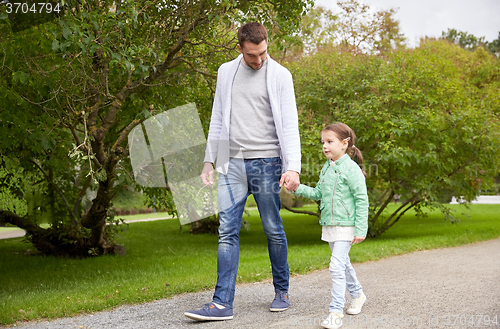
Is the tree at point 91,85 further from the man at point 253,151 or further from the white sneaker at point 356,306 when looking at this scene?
the white sneaker at point 356,306

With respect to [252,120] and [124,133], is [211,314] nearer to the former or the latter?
[252,120]

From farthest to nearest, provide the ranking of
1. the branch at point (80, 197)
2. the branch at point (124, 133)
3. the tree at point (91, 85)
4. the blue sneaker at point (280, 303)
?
the branch at point (80, 197), the branch at point (124, 133), the tree at point (91, 85), the blue sneaker at point (280, 303)

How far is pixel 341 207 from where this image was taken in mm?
3357

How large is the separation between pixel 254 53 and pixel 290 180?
98 cm

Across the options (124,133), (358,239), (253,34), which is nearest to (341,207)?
(358,239)

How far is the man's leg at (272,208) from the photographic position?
11.5ft

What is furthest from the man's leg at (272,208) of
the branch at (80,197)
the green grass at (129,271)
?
the branch at (80,197)

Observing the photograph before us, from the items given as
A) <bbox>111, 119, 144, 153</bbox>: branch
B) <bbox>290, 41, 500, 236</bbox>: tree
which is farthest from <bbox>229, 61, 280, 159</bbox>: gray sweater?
<bbox>290, 41, 500, 236</bbox>: tree

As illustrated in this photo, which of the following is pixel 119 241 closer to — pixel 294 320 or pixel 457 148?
pixel 457 148

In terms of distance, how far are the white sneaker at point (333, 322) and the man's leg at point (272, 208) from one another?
0.59 metres

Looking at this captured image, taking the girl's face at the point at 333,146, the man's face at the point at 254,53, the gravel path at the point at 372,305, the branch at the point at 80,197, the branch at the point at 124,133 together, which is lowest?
the gravel path at the point at 372,305

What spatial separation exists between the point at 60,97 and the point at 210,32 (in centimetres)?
228

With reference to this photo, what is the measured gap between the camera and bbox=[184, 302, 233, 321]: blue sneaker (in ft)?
10.7

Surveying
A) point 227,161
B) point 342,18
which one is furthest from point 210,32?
point 342,18
